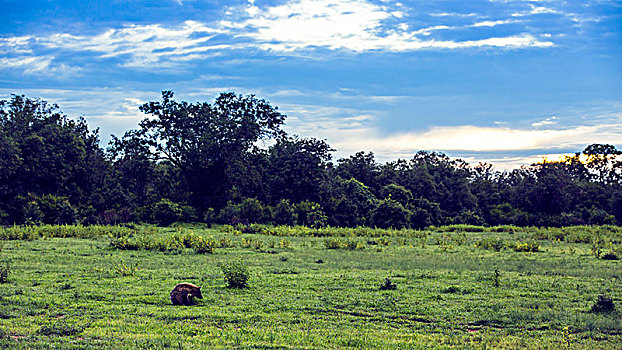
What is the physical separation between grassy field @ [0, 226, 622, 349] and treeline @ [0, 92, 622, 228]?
23922mm

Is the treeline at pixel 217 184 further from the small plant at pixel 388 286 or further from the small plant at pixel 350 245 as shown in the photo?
the small plant at pixel 388 286

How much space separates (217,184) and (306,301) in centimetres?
4269

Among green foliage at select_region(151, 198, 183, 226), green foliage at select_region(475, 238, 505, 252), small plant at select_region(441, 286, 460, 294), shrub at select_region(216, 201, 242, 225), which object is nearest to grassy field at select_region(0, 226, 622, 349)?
small plant at select_region(441, 286, 460, 294)

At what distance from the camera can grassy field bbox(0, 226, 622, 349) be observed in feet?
32.4

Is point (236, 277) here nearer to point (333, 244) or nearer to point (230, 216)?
point (333, 244)

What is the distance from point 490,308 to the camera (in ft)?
42.7

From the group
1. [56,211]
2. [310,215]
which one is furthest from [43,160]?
[310,215]

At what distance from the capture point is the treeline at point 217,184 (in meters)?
47.5

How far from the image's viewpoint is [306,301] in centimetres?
1351

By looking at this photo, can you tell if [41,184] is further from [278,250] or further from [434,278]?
[434,278]

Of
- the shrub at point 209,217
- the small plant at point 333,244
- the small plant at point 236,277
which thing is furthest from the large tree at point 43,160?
the small plant at point 236,277

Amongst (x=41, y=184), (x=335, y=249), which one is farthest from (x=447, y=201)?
(x=41, y=184)

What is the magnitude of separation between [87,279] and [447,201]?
56536mm

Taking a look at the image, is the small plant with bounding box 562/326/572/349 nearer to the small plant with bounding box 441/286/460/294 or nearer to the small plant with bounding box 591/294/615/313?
the small plant with bounding box 591/294/615/313
